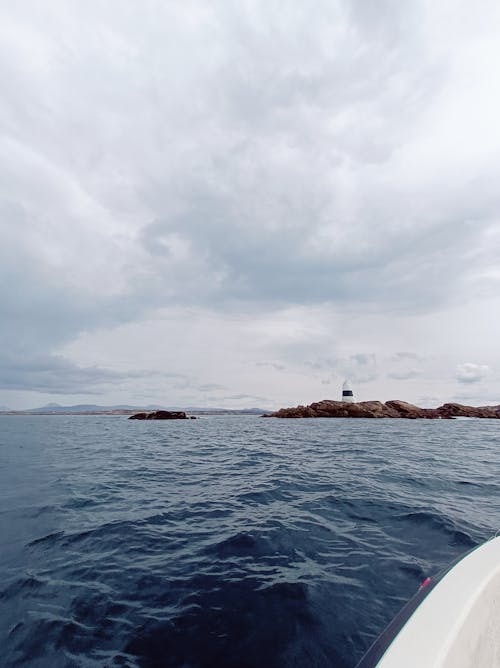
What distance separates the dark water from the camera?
371cm

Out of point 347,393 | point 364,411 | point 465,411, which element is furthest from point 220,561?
point 465,411

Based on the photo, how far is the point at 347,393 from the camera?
9000 cm

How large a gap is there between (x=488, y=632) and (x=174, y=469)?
12209mm

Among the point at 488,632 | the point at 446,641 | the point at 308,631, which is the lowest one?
the point at 308,631

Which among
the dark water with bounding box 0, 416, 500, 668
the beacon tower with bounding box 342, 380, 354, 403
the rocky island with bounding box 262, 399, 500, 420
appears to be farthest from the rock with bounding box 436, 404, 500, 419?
the dark water with bounding box 0, 416, 500, 668

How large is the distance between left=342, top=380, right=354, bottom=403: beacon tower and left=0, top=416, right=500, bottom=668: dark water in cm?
7926

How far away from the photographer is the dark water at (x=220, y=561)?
3.71 meters

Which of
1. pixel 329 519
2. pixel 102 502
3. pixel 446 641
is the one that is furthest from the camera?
pixel 102 502

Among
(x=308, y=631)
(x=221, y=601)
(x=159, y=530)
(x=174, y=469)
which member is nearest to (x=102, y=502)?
(x=159, y=530)

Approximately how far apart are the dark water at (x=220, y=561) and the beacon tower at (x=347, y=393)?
79.3 m

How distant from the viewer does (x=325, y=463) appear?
14359 mm

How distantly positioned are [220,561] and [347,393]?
89.6 meters

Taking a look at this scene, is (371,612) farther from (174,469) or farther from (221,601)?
(174,469)

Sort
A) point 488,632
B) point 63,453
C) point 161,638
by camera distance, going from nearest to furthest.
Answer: point 488,632 → point 161,638 → point 63,453
